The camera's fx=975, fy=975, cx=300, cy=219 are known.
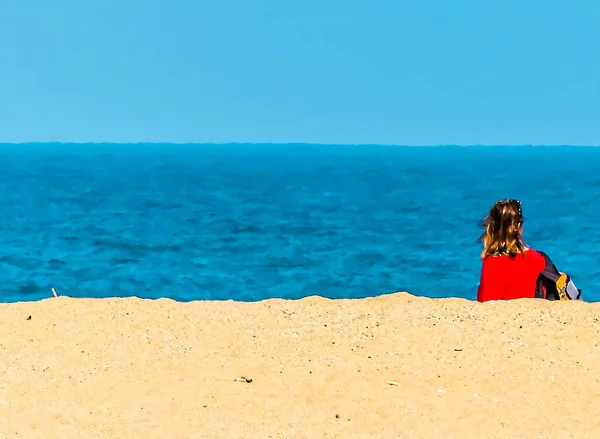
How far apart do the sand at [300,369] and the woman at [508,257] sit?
233mm

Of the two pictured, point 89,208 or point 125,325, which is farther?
point 89,208

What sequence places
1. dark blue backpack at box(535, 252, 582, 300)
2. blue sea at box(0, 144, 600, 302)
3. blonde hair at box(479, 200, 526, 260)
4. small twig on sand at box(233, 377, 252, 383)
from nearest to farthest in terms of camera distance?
small twig on sand at box(233, 377, 252, 383)
blonde hair at box(479, 200, 526, 260)
dark blue backpack at box(535, 252, 582, 300)
blue sea at box(0, 144, 600, 302)

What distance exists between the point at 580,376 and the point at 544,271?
154cm

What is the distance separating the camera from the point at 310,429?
6.47 metres

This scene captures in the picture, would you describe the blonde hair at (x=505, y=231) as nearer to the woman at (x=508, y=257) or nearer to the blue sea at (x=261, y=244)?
the woman at (x=508, y=257)

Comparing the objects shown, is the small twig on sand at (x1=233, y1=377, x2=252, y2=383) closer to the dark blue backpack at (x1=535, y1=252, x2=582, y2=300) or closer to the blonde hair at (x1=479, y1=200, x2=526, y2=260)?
the blonde hair at (x1=479, y1=200, x2=526, y2=260)

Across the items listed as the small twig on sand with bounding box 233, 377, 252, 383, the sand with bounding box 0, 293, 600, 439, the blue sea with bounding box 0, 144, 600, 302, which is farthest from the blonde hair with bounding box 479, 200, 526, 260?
the blue sea with bounding box 0, 144, 600, 302

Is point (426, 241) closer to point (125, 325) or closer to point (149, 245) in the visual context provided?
point (149, 245)

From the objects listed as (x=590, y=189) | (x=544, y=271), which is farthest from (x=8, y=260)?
(x=590, y=189)

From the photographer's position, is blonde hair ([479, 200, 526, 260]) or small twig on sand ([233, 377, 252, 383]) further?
blonde hair ([479, 200, 526, 260])

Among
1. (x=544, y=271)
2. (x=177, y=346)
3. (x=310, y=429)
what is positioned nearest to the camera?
(x=310, y=429)

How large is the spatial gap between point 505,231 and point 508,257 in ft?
0.81

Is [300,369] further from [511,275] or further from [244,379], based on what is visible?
[511,275]

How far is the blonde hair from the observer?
27.4 feet
